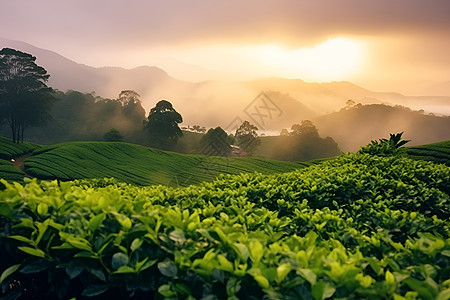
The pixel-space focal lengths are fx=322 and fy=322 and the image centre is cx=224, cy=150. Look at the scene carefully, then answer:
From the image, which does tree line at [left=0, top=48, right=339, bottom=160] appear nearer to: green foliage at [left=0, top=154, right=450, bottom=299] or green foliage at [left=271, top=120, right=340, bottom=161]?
green foliage at [left=271, top=120, right=340, bottom=161]

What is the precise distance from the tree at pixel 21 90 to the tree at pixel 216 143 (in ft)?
69.7

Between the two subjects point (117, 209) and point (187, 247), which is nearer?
point (187, 247)

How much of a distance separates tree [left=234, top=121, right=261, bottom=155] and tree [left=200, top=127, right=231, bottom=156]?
6.84m

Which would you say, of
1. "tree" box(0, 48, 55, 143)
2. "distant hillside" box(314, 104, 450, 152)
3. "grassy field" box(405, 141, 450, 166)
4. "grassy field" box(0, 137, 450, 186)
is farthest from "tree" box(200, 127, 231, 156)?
"distant hillside" box(314, 104, 450, 152)

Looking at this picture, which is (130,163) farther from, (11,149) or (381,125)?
(381,125)

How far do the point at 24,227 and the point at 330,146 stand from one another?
2242 inches

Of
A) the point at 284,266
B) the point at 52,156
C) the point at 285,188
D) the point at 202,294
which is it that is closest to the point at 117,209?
the point at 202,294

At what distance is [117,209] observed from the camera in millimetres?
2123

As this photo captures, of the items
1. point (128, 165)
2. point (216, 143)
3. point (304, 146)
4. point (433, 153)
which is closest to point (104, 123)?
point (216, 143)

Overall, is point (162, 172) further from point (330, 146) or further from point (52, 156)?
point (330, 146)

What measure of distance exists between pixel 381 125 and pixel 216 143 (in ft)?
227

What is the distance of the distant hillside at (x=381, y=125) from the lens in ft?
309

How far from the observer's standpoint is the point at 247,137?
54656mm

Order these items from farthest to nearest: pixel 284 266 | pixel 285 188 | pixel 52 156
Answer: pixel 52 156 → pixel 285 188 → pixel 284 266
